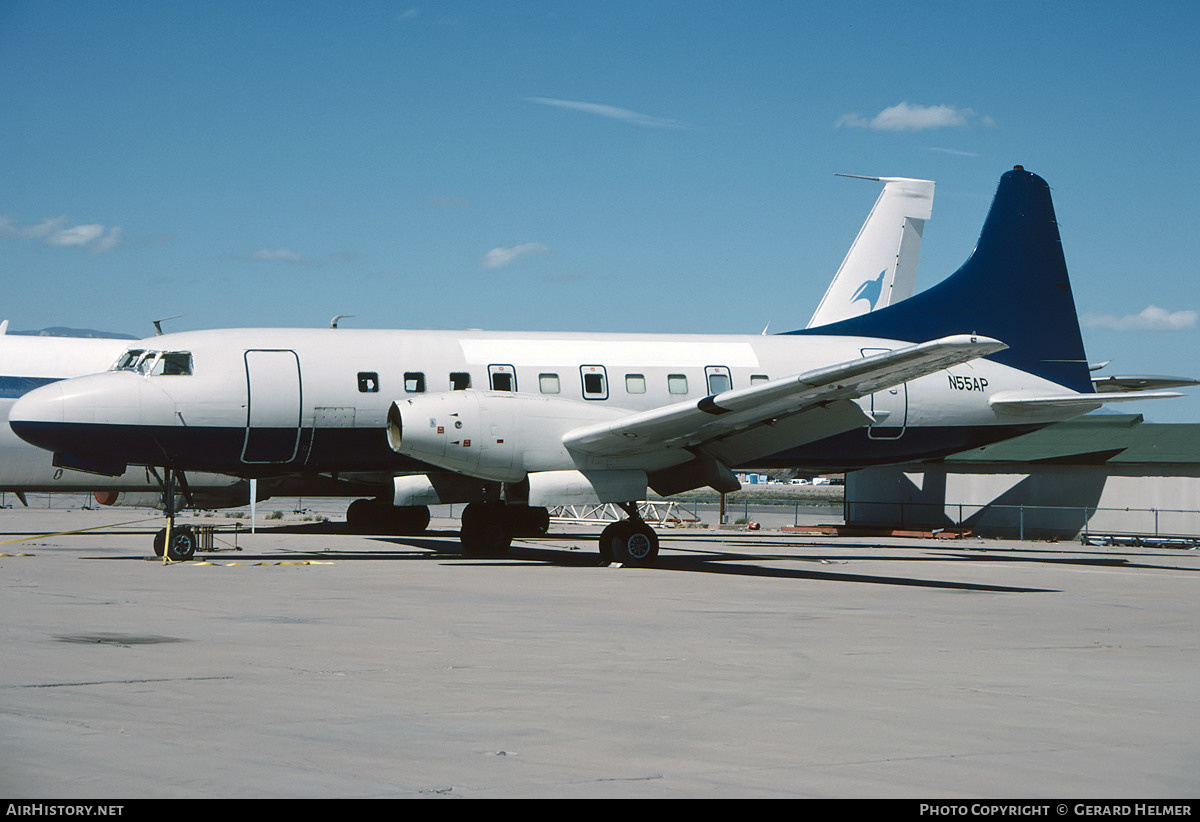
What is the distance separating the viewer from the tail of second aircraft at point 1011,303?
86.8 feet

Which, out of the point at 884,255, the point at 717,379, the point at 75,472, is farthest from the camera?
the point at 884,255

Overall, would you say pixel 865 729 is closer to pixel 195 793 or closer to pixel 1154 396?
pixel 195 793

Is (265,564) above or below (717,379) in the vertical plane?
below

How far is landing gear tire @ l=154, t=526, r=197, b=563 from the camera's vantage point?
68.5 ft

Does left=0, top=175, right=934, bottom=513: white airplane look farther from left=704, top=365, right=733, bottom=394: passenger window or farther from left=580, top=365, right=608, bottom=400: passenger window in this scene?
left=704, top=365, right=733, bottom=394: passenger window

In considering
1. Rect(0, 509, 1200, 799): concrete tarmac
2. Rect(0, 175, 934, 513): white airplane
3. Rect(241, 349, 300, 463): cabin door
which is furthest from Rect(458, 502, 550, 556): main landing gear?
Rect(0, 175, 934, 513): white airplane

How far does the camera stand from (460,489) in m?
22.9

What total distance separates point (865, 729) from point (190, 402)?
1633 cm

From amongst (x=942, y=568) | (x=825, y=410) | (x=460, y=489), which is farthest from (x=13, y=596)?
(x=942, y=568)

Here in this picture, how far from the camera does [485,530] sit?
24.5 metres

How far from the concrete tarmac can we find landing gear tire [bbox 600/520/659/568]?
270cm

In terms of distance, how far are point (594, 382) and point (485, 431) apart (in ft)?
10.4

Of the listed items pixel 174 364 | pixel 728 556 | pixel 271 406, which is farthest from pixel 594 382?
pixel 174 364

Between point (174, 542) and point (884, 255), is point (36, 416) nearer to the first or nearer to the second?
point (174, 542)
